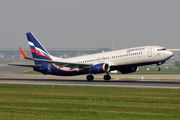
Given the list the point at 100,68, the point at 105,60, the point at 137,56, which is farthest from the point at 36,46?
the point at 137,56

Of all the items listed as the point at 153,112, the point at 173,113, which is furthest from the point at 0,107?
the point at 173,113

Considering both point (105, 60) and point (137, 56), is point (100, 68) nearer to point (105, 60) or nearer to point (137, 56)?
point (105, 60)

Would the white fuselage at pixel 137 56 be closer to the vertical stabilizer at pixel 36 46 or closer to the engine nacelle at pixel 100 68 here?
the engine nacelle at pixel 100 68

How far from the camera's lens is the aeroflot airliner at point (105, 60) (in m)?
44.7

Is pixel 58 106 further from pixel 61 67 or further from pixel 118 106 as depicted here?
pixel 61 67

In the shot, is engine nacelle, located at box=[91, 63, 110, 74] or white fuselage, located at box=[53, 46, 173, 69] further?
engine nacelle, located at box=[91, 63, 110, 74]

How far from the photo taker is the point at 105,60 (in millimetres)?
48594

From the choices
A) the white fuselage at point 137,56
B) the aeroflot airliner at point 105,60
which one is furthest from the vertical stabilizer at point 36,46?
the white fuselage at point 137,56

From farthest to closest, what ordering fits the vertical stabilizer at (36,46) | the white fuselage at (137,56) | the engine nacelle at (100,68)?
1. the vertical stabilizer at (36,46)
2. the engine nacelle at (100,68)
3. the white fuselage at (137,56)

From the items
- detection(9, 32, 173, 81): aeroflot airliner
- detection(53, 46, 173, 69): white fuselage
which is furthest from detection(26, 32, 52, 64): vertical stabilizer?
detection(53, 46, 173, 69): white fuselage

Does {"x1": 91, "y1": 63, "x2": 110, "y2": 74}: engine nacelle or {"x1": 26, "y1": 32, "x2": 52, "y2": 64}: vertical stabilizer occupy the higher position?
{"x1": 26, "y1": 32, "x2": 52, "y2": 64}: vertical stabilizer

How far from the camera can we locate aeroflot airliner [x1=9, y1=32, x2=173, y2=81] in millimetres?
44719

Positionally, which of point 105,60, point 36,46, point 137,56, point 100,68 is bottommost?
point 100,68

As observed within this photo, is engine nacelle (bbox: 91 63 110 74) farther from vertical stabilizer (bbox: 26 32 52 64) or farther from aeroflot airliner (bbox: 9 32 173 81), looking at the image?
vertical stabilizer (bbox: 26 32 52 64)
